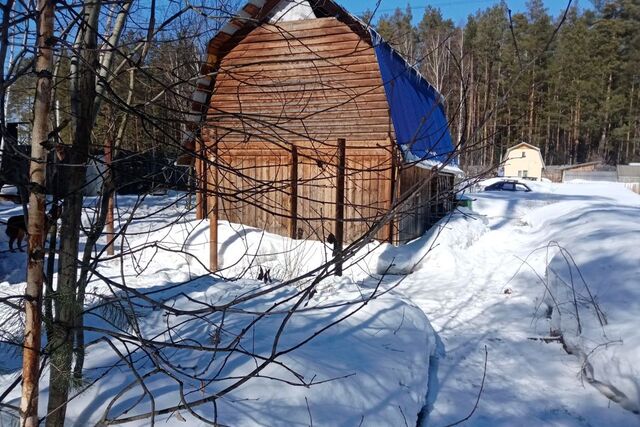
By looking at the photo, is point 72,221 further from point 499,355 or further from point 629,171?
point 629,171

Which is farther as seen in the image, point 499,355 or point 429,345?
point 499,355

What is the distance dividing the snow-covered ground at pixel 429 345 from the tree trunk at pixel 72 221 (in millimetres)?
238

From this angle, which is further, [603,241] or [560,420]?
[603,241]

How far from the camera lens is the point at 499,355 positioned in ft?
18.3

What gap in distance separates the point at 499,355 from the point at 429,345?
1.16 m

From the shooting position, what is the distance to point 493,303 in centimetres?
759

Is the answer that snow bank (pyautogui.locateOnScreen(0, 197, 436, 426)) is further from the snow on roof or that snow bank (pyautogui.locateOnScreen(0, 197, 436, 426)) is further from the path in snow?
the snow on roof

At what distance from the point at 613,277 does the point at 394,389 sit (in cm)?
408

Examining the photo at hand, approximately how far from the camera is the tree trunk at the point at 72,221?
1.81 metres

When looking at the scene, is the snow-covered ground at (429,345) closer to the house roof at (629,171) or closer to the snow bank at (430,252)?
the snow bank at (430,252)

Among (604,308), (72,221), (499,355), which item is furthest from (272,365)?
(604,308)

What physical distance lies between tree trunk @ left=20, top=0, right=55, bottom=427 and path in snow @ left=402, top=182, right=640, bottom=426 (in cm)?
325

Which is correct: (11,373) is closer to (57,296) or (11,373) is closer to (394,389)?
(57,296)

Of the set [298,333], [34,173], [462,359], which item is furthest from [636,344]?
[34,173]
